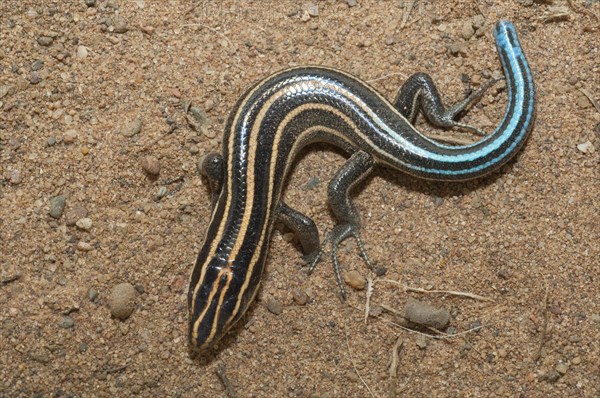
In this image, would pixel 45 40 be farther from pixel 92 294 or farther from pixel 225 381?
pixel 225 381

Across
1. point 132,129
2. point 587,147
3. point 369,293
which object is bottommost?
point 369,293

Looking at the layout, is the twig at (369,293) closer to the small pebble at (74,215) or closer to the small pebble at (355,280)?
the small pebble at (355,280)

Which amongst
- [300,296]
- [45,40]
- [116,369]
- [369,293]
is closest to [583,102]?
[369,293]

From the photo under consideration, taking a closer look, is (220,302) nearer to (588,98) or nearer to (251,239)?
(251,239)

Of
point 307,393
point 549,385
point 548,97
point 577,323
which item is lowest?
point 307,393

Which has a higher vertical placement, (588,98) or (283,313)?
(588,98)

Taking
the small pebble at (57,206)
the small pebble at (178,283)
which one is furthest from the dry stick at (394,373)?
the small pebble at (57,206)

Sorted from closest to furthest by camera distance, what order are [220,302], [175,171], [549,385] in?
[220,302] → [549,385] → [175,171]

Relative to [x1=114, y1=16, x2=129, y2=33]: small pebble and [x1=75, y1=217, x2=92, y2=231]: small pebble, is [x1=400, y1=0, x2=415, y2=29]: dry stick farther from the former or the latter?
[x1=75, y1=217, x2=92, y2=231]: small pebble

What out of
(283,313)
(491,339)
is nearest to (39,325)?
(283,313)
